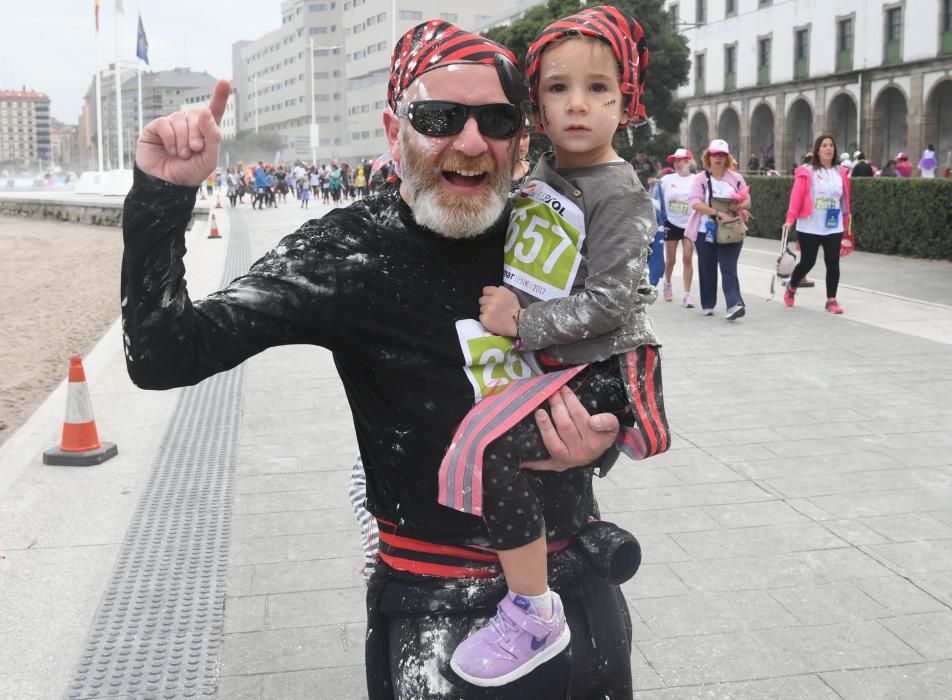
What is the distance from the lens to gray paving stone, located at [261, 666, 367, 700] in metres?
3.43

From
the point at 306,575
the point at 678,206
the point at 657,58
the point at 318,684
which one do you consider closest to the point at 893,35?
the point at 657,58

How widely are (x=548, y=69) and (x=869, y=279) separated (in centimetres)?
1309

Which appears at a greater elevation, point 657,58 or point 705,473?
point 657,58

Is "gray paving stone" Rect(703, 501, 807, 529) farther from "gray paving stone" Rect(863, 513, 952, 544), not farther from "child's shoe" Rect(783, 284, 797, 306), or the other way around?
"child's shoe" Rect(783, 284, 797, 306)

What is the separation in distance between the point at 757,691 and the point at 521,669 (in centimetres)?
177

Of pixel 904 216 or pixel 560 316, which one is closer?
pixel 560 316

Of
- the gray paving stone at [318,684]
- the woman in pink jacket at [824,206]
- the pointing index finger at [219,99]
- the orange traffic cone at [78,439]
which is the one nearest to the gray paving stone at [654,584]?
the gray paving stone at [318,684]

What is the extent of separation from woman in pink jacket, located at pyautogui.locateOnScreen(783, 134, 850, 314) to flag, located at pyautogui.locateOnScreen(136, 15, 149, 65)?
1662 inches

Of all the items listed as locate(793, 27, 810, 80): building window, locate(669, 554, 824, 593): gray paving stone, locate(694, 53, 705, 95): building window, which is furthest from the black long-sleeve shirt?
locate(694, 53, 705, 95): building window

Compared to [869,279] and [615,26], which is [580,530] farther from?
[869,279]

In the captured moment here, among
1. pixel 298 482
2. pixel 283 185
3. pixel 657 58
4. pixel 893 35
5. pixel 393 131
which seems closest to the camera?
pixel 393 131

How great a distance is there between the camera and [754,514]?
506cm

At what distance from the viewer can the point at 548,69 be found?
82.7 inches

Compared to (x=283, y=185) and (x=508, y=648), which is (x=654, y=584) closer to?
(x=508, y=648)
